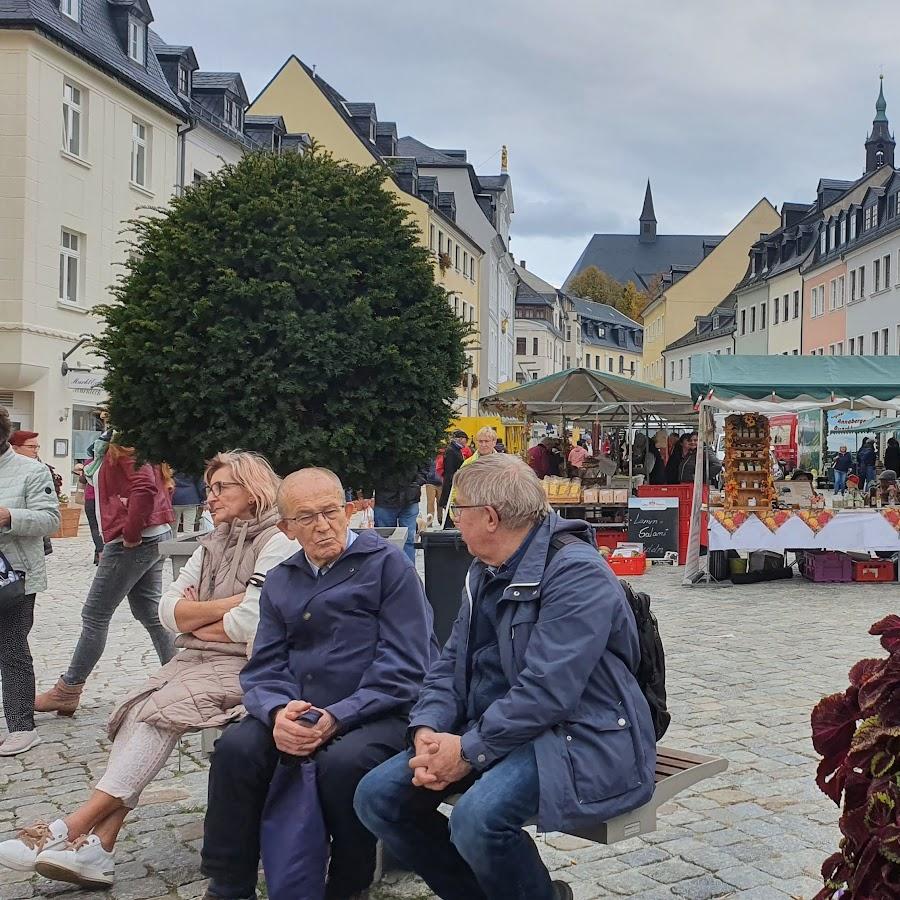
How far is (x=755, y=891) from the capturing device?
407cm

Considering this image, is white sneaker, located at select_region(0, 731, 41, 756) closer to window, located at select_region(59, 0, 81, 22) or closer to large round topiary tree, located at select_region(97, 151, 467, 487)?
large round topiary tree, located at select_region(97, 151, 467, 487)

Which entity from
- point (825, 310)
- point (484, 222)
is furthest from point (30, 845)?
point (484, 222)

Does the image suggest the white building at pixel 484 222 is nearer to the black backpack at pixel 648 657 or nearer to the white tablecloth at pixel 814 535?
the white tablecloth at pixel 814 535

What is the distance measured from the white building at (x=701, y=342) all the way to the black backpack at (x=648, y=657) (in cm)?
6351

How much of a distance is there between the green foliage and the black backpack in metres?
113

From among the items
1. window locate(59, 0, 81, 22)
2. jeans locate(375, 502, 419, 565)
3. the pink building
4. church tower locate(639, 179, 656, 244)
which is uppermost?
church tower locate(639, 179, 656, 244)

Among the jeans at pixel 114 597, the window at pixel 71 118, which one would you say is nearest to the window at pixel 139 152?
the window at pixel 71 118

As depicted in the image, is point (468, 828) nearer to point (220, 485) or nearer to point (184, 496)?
point (220, 485)

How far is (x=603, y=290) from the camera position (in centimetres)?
11812

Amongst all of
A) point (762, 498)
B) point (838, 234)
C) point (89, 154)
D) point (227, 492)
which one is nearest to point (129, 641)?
point (227, 492)

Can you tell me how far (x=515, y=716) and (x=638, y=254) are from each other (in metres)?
139

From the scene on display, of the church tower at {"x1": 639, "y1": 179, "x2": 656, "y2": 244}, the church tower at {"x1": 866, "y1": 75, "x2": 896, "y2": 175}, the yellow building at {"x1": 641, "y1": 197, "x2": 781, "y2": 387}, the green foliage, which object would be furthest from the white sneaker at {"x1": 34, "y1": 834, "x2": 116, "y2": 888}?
the church tower at {"x1": 639, "y1": 179, "x2": 656, "y2": 244}

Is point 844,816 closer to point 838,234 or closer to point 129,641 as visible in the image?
point 129,641

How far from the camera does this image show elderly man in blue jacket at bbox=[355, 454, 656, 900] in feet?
10.9
